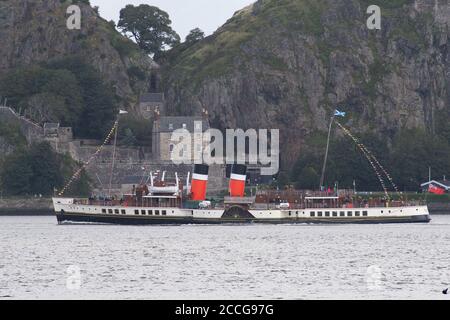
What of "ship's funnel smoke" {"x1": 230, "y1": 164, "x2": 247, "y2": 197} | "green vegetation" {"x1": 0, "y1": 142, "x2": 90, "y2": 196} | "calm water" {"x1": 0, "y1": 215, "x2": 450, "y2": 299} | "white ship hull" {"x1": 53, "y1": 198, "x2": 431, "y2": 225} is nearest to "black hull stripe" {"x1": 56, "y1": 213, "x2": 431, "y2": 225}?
"white ship hull" {"x1": 53, "y1": 198, "x2": 431, "y2": 225}

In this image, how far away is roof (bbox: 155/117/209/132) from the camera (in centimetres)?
19588

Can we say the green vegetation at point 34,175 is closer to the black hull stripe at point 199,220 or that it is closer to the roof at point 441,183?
the black hull stripe at point 199,220

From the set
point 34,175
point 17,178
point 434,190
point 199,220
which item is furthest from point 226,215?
point 434,190

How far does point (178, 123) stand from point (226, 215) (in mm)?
62886

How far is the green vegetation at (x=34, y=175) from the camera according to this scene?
179m

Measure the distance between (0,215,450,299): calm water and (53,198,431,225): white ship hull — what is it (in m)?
5.44

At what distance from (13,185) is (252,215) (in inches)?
1995

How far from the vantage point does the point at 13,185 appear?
586 feet

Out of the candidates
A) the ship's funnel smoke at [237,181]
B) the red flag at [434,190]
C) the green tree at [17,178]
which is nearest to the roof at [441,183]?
the red flag at [434,190]

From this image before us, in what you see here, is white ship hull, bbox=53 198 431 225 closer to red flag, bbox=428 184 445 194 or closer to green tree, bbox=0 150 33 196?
green tree, bbox=0 150 33 196

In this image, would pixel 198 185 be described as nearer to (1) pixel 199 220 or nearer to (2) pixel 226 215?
(1) pixel 199 220
